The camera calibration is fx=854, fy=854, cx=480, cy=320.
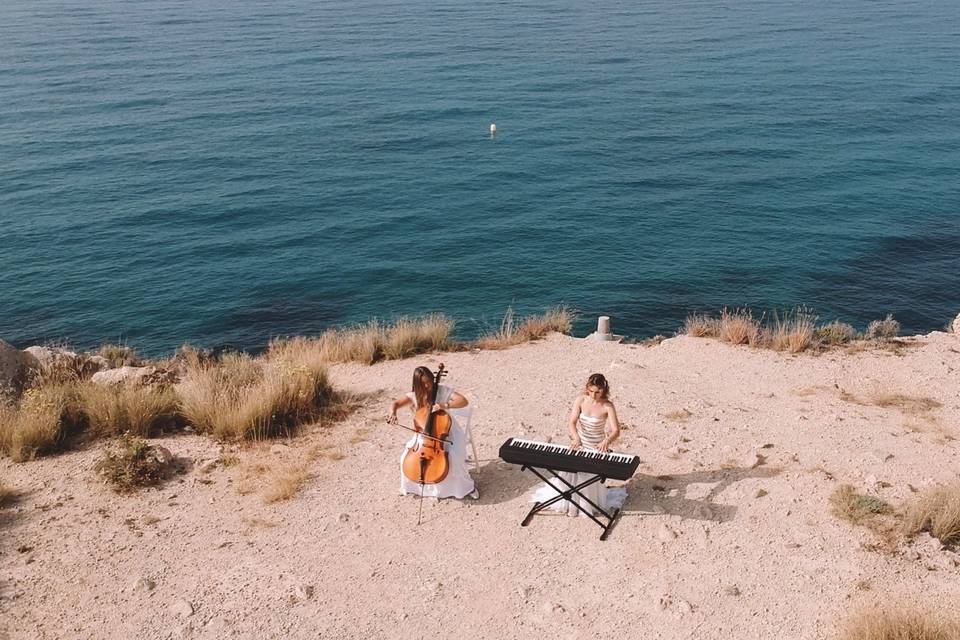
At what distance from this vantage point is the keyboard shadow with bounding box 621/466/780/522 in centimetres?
994

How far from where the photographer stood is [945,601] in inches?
326

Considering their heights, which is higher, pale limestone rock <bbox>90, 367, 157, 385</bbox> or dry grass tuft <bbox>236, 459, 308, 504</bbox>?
pale limestone rock <bbox>90, 367, 157, 385</bbox>

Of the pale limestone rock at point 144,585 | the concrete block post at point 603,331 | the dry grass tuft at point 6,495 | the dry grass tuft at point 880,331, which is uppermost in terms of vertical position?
the dry grass tuft at point 6,495

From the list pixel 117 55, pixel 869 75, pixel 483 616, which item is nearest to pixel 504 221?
pixel 483 616

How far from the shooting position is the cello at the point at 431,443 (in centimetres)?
973

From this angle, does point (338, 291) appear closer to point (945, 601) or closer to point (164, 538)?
point (164, 538)

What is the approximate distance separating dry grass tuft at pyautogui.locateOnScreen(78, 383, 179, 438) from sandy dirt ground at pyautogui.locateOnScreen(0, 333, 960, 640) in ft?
1.99

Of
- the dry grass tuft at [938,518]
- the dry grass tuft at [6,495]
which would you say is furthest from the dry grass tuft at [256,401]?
the dry grass tuft at [938,518]

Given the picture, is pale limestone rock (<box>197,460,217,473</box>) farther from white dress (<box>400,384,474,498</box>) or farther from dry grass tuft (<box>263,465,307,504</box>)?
white dress (<box>400,384,474,498</box>)

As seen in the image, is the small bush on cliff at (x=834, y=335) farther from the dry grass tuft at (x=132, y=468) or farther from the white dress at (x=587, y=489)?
the dry grass tuft at (x=132, y=468)

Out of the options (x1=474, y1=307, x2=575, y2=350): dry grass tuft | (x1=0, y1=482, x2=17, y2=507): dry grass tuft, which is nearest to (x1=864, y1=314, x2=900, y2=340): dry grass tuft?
(x1=474, y1=307, x2=575, y2=350): dry grass tuft

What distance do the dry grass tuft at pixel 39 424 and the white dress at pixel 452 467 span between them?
5101 millimetres

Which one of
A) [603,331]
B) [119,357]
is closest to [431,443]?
[603,331]

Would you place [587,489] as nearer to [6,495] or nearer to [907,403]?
[907,403]
